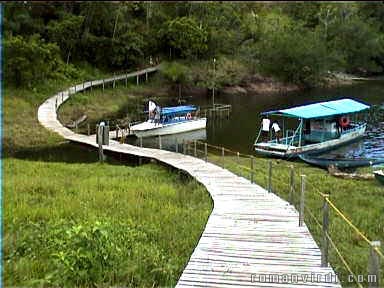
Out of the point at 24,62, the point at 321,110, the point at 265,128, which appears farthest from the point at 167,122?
the point at 24,62

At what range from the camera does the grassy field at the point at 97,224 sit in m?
7.25

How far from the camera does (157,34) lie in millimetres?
57406

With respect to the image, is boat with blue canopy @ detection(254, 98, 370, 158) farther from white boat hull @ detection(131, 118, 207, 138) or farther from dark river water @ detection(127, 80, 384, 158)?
white boat hull @ detection(131, 118, 207, 138)

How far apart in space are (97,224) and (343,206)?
7.78 metres

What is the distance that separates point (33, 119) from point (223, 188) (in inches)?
766

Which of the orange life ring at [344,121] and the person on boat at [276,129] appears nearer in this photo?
the person on boat at [276,129]

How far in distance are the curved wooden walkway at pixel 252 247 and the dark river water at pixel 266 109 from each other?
54.0 feet

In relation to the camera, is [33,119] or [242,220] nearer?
[242,220]

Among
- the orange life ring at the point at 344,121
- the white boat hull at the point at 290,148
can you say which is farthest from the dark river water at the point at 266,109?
the orange life ring at the point at 344,121

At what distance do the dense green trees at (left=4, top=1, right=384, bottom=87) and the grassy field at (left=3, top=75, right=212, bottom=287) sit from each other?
22.6m

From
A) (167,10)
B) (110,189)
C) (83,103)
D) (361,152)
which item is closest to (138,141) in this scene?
(83,103)

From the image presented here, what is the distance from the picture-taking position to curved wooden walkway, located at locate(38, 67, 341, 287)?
759 centimetres

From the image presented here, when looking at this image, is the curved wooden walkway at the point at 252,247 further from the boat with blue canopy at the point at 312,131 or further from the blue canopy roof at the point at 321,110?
the blue canopy roof at the point at 321,110

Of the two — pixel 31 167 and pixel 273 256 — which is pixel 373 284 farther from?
pixel 31 167
